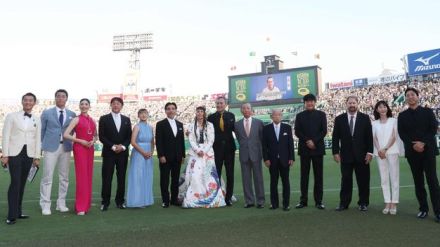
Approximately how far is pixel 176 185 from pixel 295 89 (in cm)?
2970

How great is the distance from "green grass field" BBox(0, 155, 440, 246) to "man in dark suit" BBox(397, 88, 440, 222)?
347mm

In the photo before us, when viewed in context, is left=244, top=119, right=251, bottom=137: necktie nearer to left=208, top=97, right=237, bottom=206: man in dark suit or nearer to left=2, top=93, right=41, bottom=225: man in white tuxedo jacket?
left=208, top=97, right=237, bottom=206: man in dark suit

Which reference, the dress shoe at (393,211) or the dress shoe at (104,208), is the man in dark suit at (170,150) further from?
the dress shoe at (393,211)

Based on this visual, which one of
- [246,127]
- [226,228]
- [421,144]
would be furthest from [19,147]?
[421,144]

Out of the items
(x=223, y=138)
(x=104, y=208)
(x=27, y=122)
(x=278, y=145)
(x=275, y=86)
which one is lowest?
(x=104, y=208)

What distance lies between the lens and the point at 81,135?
22.3 feet

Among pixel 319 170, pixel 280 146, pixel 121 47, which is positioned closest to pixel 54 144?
pixel 280 146

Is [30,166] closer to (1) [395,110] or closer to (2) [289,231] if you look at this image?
(2) [289,231]

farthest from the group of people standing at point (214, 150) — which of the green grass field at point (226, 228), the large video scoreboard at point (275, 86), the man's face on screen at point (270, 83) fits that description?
the man's face on screen at point (270, 83)

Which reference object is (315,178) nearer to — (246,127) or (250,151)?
(250,151)

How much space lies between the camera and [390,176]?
6.33 metres

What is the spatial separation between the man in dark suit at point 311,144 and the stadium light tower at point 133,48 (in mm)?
60324

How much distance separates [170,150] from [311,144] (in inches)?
99.2

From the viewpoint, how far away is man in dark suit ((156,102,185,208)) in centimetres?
743
